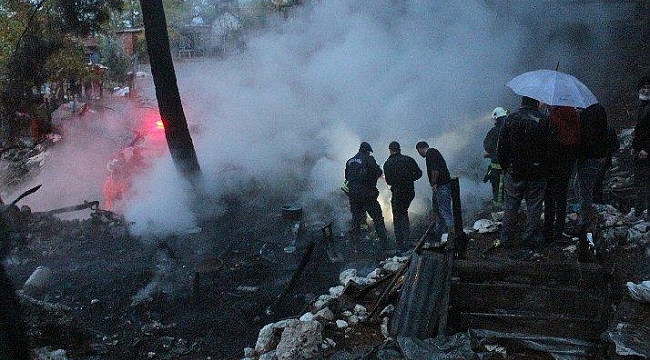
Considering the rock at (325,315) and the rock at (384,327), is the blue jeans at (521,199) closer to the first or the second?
the rock at (384,327)

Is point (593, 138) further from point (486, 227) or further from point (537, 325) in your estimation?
point (537, 325)

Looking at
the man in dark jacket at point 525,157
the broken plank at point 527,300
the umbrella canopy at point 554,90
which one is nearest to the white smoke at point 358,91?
the man in dark jacket at point 525,157

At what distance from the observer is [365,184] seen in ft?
25.9

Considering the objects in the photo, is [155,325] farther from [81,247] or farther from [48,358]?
[81,247]

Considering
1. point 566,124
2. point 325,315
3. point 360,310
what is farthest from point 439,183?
point 325,315

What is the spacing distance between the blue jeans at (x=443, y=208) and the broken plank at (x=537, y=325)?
3.52 metres

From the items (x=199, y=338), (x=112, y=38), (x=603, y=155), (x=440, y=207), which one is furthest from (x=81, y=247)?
(x=112, y=38)

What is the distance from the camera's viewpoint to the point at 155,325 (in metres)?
5.87

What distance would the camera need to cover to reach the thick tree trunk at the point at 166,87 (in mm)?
9867

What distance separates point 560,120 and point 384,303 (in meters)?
2.62

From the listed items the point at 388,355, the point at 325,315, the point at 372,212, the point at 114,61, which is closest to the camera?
the point at 388,355

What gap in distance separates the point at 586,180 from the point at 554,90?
140 centimetres

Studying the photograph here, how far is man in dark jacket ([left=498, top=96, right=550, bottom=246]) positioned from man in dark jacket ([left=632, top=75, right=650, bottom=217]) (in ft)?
3.66

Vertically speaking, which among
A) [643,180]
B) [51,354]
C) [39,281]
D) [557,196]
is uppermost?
[643,180]
